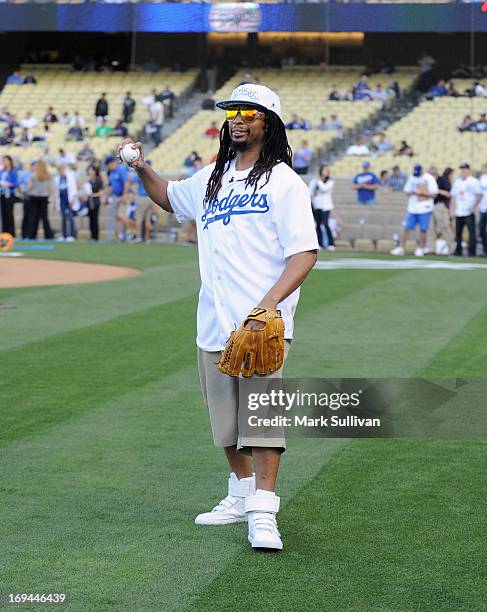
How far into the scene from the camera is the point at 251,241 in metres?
5.18

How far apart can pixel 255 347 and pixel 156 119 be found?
34.2 m

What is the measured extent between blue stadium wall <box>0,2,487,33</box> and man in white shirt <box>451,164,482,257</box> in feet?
45.9

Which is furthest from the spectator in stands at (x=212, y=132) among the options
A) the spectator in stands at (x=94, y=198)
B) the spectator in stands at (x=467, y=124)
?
the spectator in stands at (x=94, y=198)

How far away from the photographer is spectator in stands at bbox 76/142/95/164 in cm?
3522

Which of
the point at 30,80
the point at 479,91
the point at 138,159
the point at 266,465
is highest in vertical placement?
the point at 138,159

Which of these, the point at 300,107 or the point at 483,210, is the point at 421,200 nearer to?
the point at 483,210

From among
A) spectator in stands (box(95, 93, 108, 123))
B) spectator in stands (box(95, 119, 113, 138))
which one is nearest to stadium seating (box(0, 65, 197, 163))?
spectator in stands (box(95, 93, 108, 123))

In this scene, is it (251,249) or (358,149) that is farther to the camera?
(358,149)

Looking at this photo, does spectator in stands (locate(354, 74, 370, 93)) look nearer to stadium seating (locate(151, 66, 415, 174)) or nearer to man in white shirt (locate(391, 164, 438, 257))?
stadium seating (locate(151, 66, 415, 174))

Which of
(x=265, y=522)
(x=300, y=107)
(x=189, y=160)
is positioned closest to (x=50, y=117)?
(x=300, y=107)

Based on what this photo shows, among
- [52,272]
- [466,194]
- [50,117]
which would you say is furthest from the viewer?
[50,117]

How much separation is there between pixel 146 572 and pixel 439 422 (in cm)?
352

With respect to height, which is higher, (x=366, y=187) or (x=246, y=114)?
(x=246, y=114)

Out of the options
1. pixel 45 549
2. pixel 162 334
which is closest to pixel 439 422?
pixel 45 549
